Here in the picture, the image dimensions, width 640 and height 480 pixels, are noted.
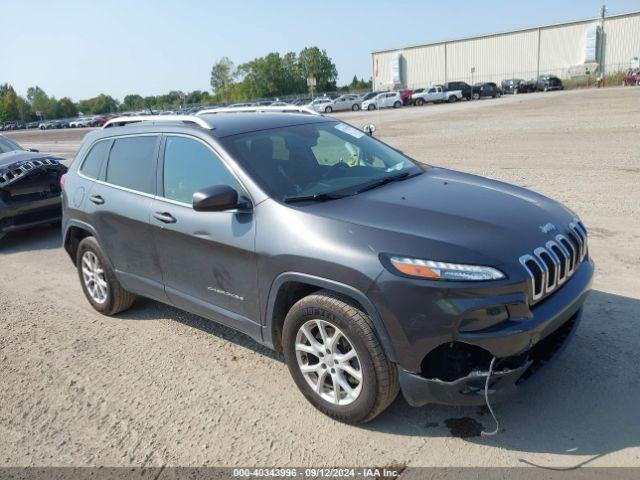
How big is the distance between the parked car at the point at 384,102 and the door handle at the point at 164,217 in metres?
49.6

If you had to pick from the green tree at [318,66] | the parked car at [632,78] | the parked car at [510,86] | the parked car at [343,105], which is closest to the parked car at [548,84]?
the parked car at [510,86]

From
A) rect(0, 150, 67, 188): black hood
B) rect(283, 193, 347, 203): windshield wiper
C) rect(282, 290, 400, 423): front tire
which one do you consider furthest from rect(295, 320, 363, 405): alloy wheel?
rect(0, 150, 67, 188): black hood

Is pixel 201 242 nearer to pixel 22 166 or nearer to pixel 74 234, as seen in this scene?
pixel 74 234

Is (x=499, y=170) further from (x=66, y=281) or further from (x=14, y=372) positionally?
(x=14, y=372)

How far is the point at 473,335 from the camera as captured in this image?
282cm

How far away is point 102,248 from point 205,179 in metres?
1.61

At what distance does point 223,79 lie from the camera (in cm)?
11369

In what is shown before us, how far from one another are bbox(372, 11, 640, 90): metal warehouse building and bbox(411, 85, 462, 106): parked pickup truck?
26.6m

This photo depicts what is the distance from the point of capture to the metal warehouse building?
6894 cm

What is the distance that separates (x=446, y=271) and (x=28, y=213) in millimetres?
7278

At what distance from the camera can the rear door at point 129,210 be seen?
441 cm

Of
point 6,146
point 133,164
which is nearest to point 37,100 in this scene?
point 6,146

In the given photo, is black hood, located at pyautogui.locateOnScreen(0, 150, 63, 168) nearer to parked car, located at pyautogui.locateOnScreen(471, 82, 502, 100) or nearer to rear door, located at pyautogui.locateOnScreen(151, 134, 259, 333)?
rear door, located at pyautogui.locateOnScreen(151, 134, 259, 333)

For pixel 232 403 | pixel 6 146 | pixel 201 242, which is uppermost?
A: pixel 6 146
